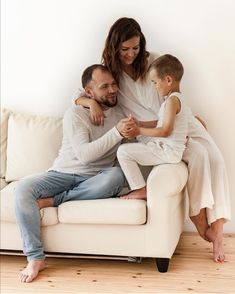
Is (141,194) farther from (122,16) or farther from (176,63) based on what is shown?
(122,16)

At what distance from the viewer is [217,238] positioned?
10.9ft

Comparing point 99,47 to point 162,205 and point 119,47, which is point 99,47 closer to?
point 119,47

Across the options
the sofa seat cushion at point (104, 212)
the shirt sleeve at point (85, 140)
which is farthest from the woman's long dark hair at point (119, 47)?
the sofa seat cushion at point (104, 212)

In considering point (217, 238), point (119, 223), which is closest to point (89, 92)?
point (119, 223)

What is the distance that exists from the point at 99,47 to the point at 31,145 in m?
0.81

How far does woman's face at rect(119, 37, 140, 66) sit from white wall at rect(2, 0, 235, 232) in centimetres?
36

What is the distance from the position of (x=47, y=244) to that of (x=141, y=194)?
62 centimetres

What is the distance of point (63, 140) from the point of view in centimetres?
349

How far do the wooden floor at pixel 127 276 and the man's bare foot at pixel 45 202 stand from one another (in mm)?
378

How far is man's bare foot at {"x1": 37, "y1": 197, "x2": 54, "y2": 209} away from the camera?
10.4 ft

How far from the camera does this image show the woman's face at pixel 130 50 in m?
3.32

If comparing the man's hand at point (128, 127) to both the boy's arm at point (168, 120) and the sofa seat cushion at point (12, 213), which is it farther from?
the sofa seat cushion at point (12, 213)

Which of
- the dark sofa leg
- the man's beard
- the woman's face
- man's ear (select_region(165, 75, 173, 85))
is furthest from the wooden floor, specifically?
the woman's face

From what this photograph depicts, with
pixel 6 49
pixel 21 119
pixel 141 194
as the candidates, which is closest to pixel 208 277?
pixel 141 194
